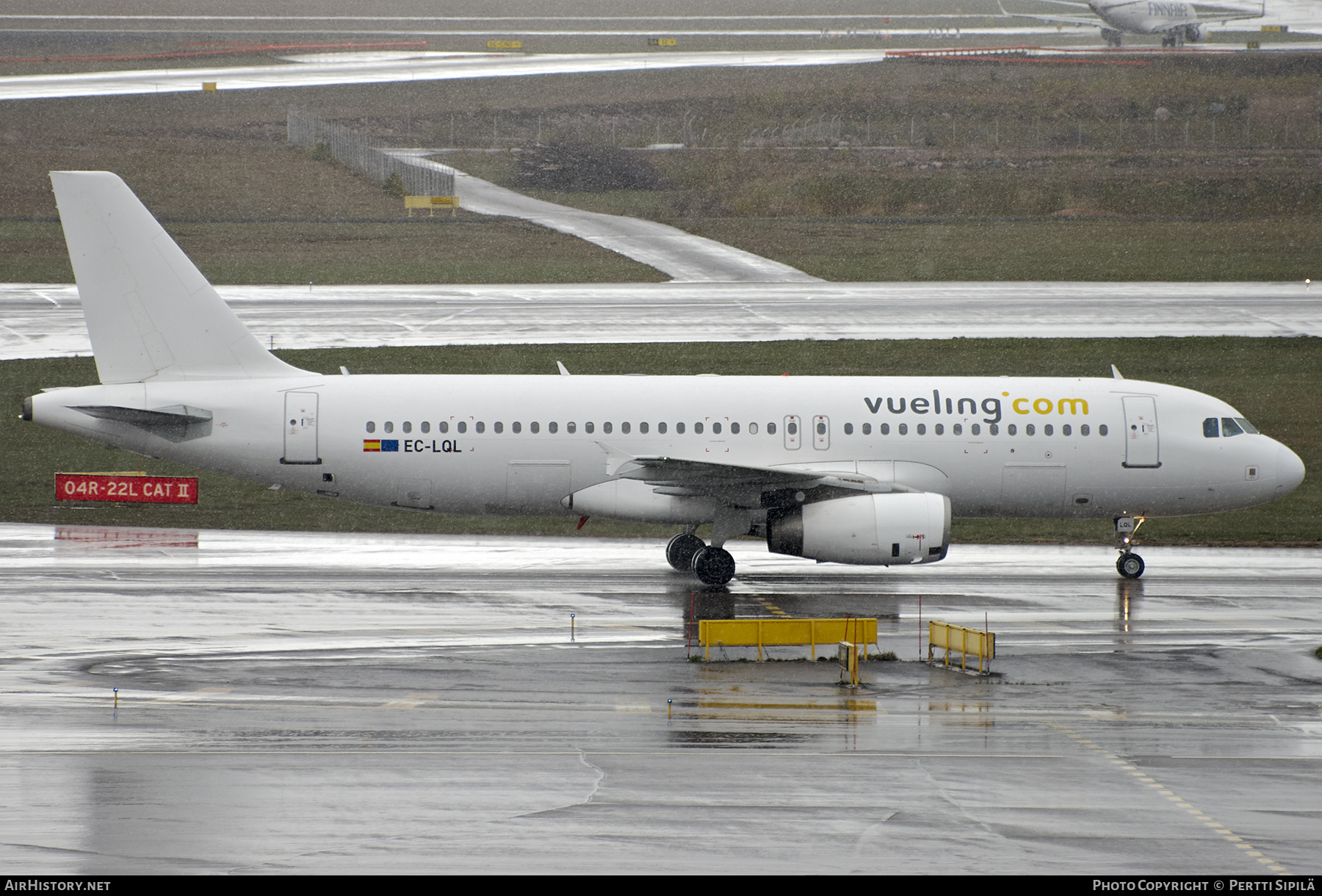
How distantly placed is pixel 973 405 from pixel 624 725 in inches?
562

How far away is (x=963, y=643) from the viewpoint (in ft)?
76.2

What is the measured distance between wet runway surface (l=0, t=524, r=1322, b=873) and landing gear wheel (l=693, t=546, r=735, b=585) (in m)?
0.55

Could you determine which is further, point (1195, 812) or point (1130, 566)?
point (1130, 566)

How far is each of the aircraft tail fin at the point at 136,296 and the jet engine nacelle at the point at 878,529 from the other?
38.0 ft

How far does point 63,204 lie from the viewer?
29547 mm

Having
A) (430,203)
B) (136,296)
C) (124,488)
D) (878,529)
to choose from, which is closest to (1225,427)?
(878,529)

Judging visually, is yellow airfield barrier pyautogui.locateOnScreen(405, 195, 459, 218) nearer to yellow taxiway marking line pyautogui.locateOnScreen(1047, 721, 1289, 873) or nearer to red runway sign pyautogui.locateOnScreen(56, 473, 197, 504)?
red runway sign pyautogui.locateOnScreen(56, 473, 197, 504)

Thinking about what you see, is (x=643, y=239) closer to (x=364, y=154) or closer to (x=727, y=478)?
(x=364, y=154)

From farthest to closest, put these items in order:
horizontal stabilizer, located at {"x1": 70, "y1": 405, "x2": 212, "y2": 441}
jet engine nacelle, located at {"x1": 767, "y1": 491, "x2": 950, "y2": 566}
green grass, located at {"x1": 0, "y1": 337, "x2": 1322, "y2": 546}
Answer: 1. green grass, located at {"x1": 0, "y1": 337, "x2": 1322, "y2": 546}
2. horizontal stabilizer, located at {"x1": 70, "y1": 405, "x2": 212, "y2": 441}
3. jet engine nacelle, located at {"x1": 767, "y1": 491, "x2": 950, "y2": 566}

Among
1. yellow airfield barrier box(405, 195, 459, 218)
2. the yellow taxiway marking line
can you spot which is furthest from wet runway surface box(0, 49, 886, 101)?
the yellow taxiway marking line

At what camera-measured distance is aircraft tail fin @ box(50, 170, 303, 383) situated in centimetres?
2967

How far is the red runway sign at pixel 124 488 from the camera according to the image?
124 ft

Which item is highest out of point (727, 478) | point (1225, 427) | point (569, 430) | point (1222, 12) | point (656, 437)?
point (1222, 12)
